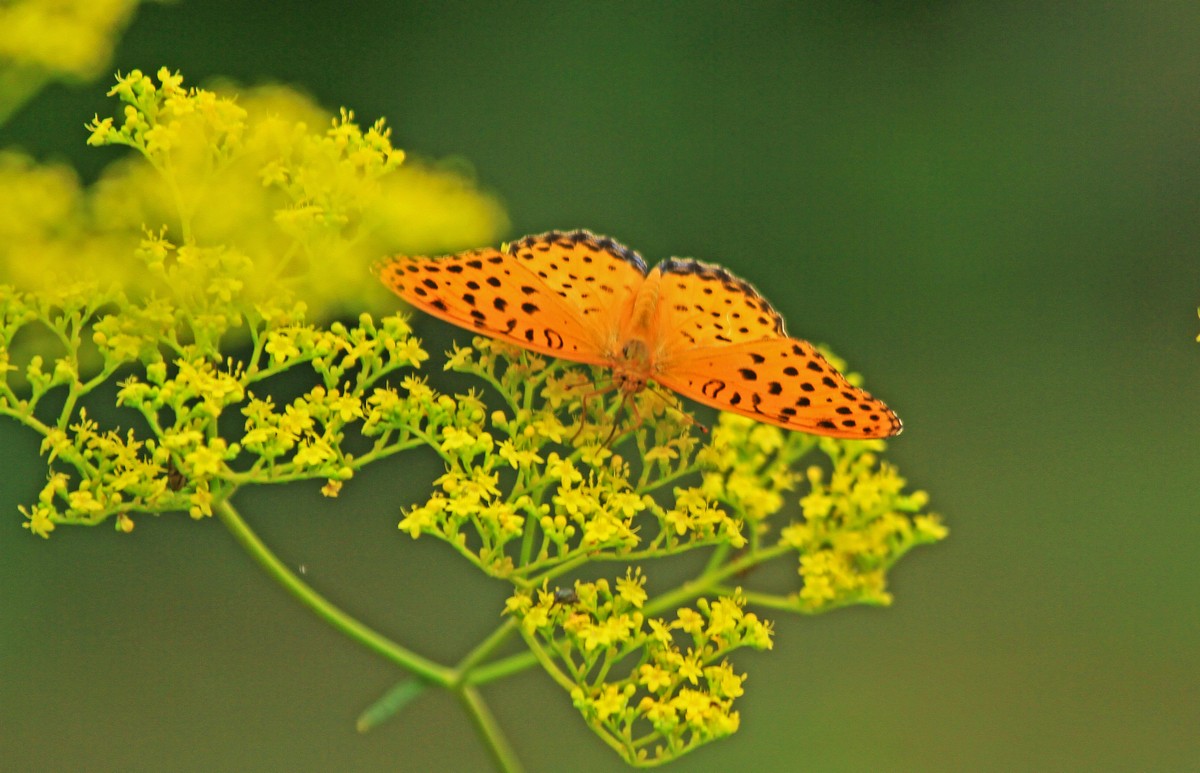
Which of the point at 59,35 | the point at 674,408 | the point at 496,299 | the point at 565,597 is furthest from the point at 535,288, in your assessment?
the point at 59,35

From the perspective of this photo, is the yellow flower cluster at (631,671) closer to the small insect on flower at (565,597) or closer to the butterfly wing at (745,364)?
the small insect on flower at (565,597)

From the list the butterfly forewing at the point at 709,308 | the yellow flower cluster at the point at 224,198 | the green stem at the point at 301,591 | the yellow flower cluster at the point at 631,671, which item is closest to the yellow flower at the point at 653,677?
the yellow flower cluster at the point at 631,671

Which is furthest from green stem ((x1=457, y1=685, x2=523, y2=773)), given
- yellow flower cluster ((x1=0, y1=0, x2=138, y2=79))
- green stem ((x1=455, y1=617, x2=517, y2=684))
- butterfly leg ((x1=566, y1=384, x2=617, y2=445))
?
yellow flower cluster ((x1=0, y1=0, x2=138, y2=79))

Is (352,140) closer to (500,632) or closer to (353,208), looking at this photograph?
(353,208)

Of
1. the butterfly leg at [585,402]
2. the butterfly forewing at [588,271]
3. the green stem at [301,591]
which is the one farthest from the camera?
the butterfly forewing at [588,271]

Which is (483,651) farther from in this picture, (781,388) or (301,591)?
(781,388)

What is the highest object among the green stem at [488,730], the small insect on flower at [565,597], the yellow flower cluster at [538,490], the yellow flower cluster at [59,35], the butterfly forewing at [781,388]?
the yellow flower cluster at [59,35]

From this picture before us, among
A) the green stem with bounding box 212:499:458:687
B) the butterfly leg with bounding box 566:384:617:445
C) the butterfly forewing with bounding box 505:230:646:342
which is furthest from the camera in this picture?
the butterfly forewing with bounding box 505:230:646:342

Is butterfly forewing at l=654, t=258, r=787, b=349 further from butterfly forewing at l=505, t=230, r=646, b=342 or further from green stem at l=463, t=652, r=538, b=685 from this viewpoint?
green stem at l=463, t=652, r=538, b=685
